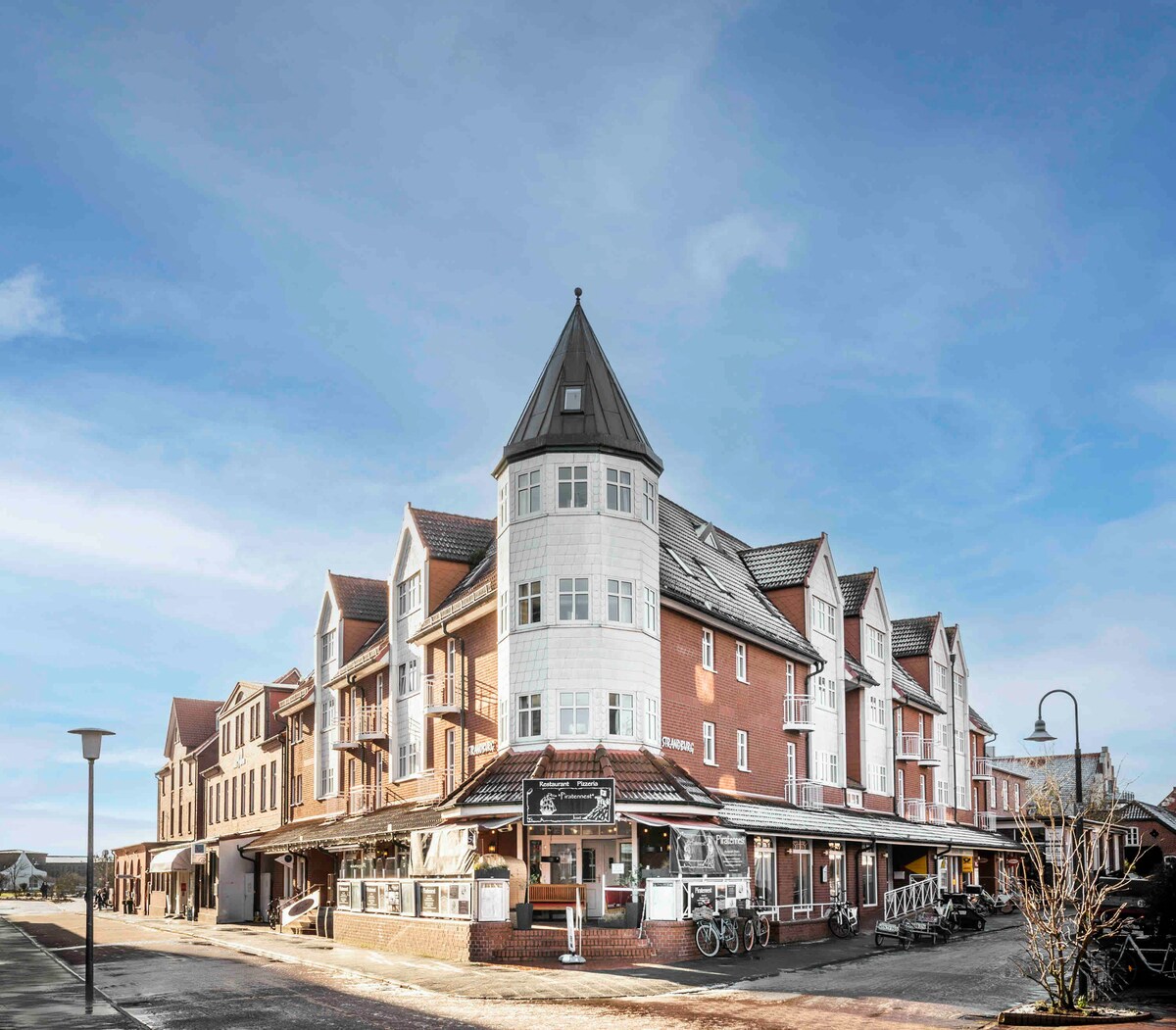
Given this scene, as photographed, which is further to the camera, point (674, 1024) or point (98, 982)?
point (98, 982)

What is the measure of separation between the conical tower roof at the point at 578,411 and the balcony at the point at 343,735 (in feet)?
50.1

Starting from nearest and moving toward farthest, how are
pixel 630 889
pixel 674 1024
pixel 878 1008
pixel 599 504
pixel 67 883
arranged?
pixel 674 1024
pixel 878 1008
pixel 630 889
pixel 599 504
pixel 67 883

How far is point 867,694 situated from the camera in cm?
4875

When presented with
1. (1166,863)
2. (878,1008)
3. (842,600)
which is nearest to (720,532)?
(842,600)

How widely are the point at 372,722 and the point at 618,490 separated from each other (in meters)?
15.2

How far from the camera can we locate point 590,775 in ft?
98.0

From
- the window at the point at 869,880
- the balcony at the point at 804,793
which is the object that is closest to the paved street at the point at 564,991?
the balcony at the point at 804,793

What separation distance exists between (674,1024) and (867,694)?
107ft

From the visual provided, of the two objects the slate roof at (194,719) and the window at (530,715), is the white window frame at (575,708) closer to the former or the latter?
the window at (530,715)

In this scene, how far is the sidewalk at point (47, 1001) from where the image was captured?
59.9 ft

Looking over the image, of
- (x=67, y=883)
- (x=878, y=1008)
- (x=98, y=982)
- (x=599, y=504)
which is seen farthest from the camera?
(x=67, y=883)

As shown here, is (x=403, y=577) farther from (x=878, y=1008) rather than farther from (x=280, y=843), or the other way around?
(x=878, y=1008)

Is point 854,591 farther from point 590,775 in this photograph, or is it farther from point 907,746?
point 590,775

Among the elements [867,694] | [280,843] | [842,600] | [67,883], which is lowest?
[67,883]
